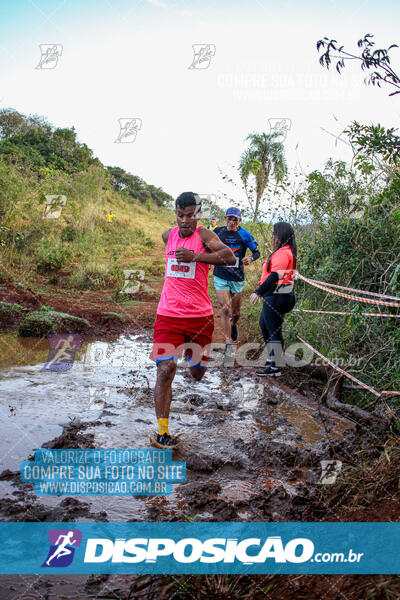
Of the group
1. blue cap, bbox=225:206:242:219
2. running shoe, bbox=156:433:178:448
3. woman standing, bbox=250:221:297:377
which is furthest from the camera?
blue cap, bbox=225:206:242:219

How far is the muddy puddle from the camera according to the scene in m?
2.61

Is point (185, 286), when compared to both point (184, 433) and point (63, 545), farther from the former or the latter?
point (63, 545)

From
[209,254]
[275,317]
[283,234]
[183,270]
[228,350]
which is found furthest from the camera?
[228,350]

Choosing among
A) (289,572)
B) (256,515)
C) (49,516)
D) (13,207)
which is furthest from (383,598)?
(13,207)

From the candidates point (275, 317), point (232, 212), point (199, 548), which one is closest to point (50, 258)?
point (232, 212)

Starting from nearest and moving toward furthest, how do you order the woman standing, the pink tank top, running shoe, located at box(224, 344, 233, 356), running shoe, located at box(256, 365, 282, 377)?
the pink tank top → the woman standing → running shoe, located at box(256, 365, 282, 377) → running shoe, located at box(224, 344, 233, 356)

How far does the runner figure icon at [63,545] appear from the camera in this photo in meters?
2.16

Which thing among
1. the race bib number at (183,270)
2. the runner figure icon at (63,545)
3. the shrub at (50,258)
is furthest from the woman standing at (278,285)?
the shrub at (50,258)

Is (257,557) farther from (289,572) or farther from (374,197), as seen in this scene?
(374,197)

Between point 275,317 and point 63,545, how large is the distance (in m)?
3.94

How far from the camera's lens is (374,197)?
519 centimetres

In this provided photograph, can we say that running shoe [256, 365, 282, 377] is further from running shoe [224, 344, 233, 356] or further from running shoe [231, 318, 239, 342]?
running shoe [231, 318, 239, 342]

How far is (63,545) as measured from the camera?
222cm

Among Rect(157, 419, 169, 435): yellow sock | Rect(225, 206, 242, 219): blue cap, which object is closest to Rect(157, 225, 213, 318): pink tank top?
Rect(157, 419, 169, 435): yellow sock
